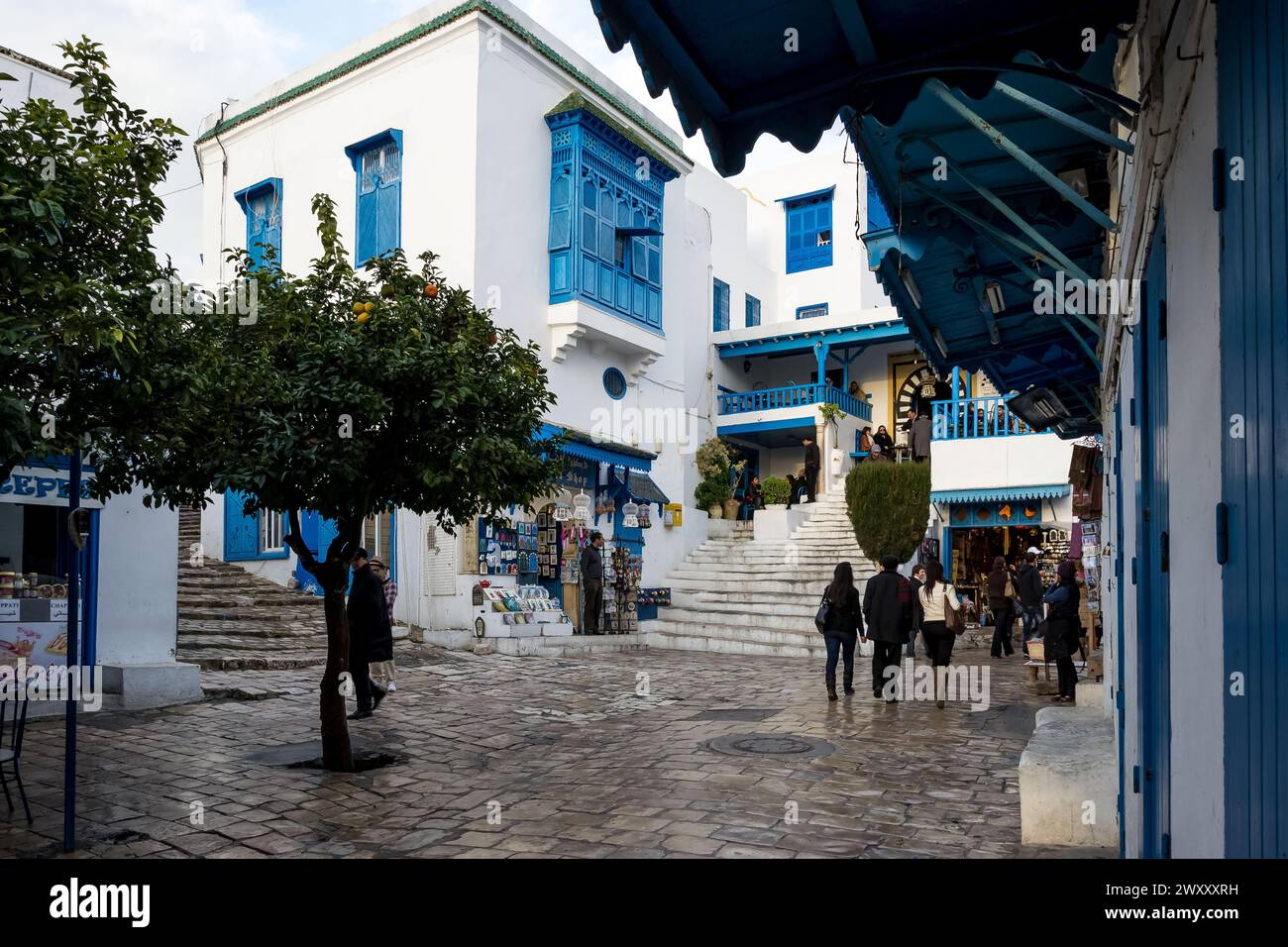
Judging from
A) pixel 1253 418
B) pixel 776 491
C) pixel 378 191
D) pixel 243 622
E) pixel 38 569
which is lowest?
pixel 243 622

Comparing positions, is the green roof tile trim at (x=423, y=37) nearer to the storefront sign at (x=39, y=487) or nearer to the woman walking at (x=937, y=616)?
the storefront sign at (x=39, y=487)

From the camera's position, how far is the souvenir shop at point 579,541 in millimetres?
17672

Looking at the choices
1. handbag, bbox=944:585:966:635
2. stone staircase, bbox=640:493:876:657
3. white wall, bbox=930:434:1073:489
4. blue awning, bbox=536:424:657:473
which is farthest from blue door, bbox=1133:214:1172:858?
white wall, bbox=930:434:1073:489

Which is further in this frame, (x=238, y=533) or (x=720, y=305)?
(x=720, y=305)

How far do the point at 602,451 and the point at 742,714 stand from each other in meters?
9.40

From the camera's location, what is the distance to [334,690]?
8.37 meters

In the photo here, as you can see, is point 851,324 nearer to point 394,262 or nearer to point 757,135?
point 394,262

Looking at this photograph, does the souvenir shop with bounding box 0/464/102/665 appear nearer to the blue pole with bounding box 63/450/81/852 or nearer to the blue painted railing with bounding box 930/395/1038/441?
the blue pole with bounding box 63/450/81/852

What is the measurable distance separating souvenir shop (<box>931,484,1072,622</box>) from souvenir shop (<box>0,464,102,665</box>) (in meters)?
15.5

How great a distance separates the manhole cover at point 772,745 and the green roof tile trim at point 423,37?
46.0 feet

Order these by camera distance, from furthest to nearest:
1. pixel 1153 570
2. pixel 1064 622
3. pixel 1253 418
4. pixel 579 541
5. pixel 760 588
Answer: pixel 760 588 → pixel 579 541 → pixel 1064 622 → pixel 1153 570 → pixel 1253 418

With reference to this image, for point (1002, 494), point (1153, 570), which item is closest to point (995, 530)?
point (1002, 494)

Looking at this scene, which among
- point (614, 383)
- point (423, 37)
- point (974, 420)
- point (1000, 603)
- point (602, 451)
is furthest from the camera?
point (614, 383)

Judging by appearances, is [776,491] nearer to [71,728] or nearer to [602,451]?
[602,451]
